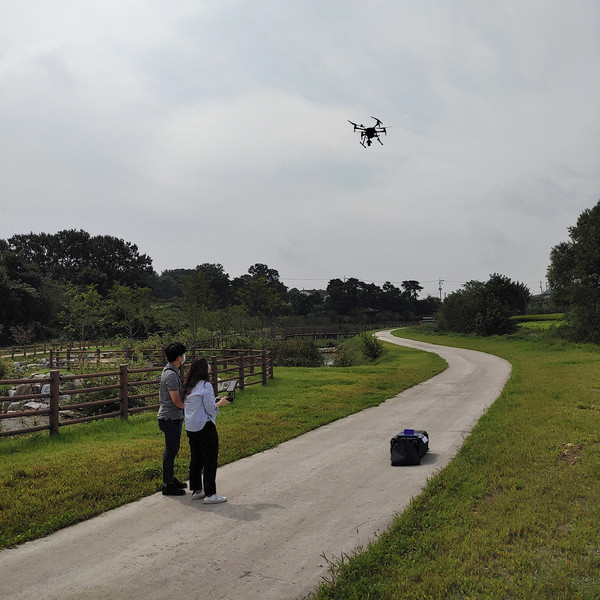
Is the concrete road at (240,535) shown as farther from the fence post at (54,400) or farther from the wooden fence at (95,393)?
the fence post at (54,400)

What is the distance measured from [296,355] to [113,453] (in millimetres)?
24201

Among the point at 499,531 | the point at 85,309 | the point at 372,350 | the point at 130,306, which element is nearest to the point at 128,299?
the point at 130,306

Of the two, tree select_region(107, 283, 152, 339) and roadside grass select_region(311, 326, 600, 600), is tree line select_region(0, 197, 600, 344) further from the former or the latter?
roadside grass select_region(311, 326, 600, 600)

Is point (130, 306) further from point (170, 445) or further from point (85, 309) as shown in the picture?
point (170, 445)

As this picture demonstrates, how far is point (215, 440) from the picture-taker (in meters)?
6.29

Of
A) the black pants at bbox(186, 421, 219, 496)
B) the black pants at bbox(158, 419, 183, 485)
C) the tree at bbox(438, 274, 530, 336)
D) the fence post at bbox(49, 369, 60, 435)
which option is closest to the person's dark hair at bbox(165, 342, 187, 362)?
the black pants at bbox(158, 419, 183, 485)

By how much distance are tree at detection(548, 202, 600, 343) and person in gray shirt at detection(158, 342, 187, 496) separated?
32.0 metres

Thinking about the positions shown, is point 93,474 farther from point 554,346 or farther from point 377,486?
point 554,346

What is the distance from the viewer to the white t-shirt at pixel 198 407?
245 inches

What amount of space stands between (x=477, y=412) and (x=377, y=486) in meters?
6.31

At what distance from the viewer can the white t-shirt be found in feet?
20.4

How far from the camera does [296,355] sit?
32.2m

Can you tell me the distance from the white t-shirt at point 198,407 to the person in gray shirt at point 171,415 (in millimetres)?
217

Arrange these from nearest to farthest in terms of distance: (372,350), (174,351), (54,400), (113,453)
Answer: (174,351)
(113,453)
(54,400)
(372,350)
